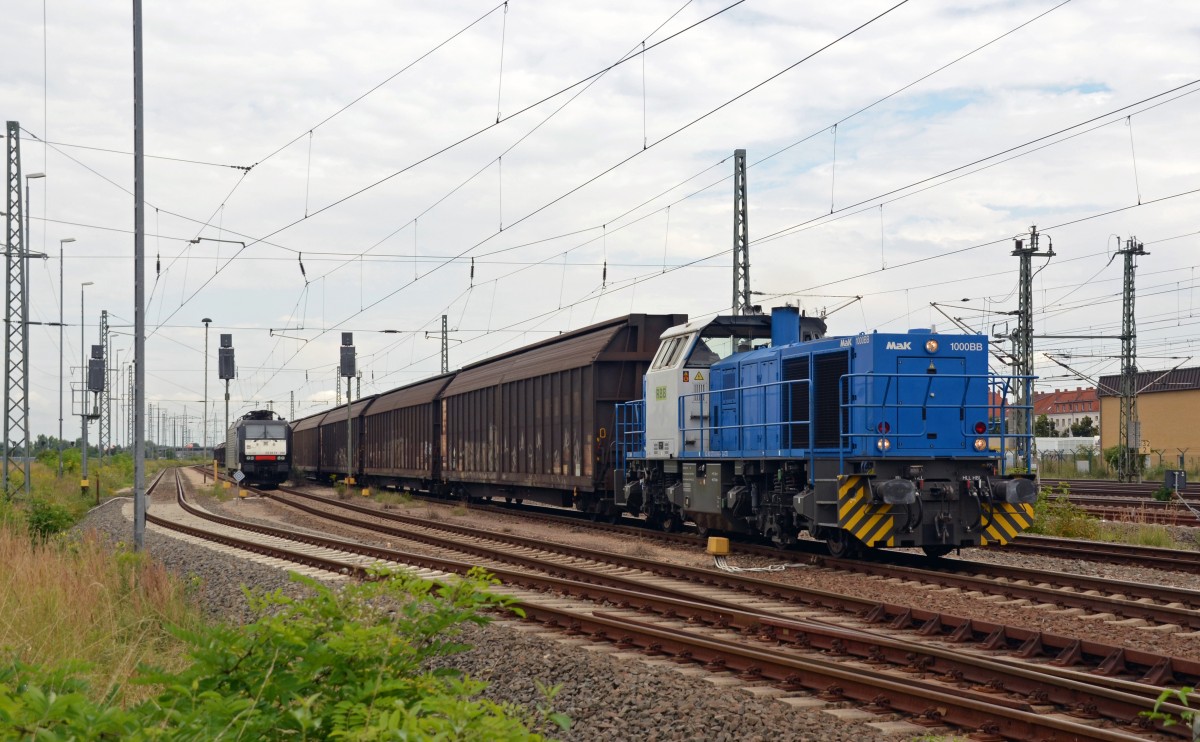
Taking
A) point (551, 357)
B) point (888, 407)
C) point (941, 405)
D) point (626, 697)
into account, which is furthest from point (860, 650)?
point (551, 357)

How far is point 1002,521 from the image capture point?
1378 cm

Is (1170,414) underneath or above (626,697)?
above

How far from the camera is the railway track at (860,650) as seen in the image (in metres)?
6.74

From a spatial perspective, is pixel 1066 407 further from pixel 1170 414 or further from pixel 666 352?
pixel 666 352

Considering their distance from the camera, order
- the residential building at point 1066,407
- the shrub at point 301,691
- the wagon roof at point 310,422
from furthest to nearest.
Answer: the residential building at point 1066,407 < the wagon roof at point 310,422 < the shrub at point 301,691

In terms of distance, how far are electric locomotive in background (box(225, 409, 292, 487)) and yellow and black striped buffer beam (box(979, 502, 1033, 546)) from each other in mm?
38614

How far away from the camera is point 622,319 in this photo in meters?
21.2

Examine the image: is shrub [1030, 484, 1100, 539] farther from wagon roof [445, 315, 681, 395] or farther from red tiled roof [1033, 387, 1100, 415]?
red tiled roof [1033, 387, 1100, 415]

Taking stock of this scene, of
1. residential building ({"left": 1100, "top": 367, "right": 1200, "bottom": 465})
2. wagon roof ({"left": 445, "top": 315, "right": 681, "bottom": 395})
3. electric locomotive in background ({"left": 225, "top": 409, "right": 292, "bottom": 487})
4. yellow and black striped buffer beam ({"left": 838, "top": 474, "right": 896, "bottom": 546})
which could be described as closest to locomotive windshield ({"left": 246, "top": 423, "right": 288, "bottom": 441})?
electric locomotive in background ({"left": 225, "top": 409, "right": 292, "bottom": 487})

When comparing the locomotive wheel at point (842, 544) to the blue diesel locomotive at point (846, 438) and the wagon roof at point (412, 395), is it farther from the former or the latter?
the wagon roof at point (412, 395)

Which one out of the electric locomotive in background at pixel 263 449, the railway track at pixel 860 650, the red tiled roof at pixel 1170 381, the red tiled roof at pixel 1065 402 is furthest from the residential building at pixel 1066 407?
the railway track at pixel 860 650

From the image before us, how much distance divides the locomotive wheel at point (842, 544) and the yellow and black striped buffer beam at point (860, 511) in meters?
0.81

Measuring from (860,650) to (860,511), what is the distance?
4.99 metres

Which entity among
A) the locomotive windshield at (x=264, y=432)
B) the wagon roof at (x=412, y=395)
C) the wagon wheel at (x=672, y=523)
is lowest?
the wagon wheel at (x=672, y=523)
